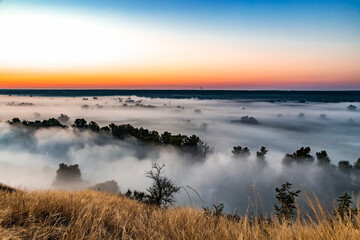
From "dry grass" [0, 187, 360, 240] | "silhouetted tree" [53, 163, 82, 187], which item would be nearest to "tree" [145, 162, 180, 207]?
"dry grass" [0, 187, 360, 240]

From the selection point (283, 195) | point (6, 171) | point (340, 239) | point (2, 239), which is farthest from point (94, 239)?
point (6, 171)

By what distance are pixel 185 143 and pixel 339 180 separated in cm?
8202

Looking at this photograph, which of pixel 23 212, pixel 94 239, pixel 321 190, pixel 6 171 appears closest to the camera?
pixel 94 239

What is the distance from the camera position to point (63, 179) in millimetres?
73688

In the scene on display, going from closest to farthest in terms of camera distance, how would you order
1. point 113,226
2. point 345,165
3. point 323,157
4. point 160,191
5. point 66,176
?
point 113,226 → point 160,191 → point 323,157 → point 66,176 → point 345,165

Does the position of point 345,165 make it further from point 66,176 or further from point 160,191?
point 160,191

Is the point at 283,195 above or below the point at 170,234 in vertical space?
below

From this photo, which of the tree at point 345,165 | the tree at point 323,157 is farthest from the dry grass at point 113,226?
the tree at point 345,165

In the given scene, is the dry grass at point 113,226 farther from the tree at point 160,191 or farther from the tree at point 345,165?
the tree at point 345,165

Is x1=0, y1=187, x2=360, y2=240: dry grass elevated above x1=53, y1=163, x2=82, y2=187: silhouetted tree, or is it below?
above

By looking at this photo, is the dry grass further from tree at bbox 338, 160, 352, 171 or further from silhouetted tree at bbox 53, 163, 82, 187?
tree at bbox 338, 160, 352, 171

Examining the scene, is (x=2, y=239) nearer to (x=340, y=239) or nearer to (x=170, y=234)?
(x=170, y=234)

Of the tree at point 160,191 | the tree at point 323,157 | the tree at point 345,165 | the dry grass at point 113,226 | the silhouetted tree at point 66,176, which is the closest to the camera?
the dry grass at point 113,226

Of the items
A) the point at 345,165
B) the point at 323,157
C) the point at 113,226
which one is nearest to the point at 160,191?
the point at 113,226
